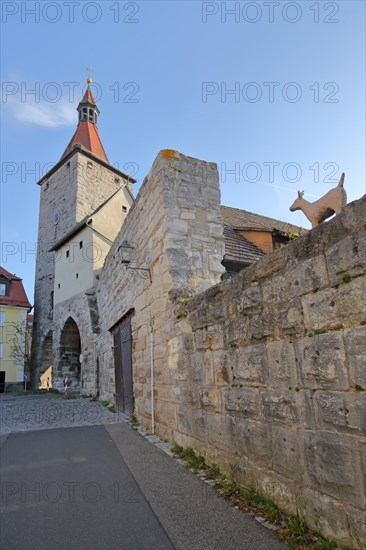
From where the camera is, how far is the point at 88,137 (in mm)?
30000

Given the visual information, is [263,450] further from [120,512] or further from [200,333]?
[200,333]

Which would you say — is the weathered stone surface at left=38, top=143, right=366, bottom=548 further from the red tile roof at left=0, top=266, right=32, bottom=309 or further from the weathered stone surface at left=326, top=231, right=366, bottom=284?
the red tile roof at left=0, top=266, right=32, bottom=309

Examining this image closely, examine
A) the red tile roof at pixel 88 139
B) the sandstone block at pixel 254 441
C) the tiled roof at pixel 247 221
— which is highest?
the red tile roof at pixel 88 139

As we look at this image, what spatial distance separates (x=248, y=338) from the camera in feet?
9.18

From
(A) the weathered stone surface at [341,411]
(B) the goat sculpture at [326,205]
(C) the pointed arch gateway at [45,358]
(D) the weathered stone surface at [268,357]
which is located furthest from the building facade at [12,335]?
(A) the weathered stone surface at [341,411]

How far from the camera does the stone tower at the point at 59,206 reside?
81.9 feet

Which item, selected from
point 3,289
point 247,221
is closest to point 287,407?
point 247,221

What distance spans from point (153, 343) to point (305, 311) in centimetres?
329

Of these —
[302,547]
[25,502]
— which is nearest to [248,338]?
[302,547]

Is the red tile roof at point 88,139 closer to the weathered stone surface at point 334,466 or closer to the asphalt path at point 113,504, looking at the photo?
the asphalt path at point 113,504

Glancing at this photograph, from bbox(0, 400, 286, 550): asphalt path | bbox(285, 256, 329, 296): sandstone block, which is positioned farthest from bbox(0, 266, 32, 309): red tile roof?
bbox(285, 256, 329, 296): sandstone block

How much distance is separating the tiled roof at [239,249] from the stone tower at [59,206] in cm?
1585

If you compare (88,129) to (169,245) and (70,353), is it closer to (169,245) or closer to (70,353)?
(70,353)

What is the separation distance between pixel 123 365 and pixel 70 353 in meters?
13.1
